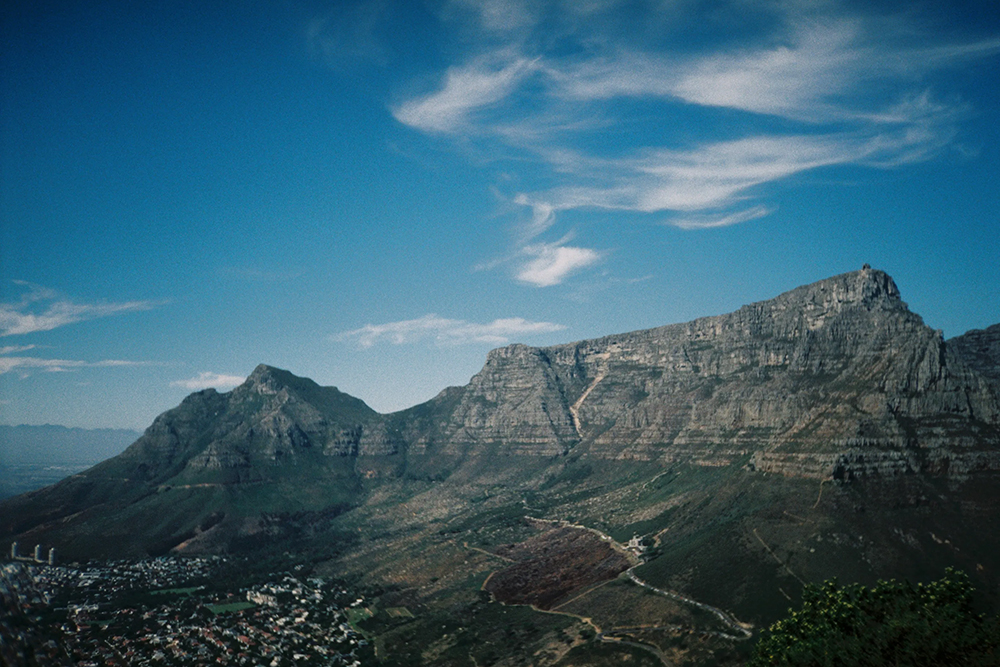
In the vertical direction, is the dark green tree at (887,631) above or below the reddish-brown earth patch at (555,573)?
above

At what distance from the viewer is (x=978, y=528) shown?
13650 centimetres

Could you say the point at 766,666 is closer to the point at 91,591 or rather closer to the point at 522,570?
the point at 522,570

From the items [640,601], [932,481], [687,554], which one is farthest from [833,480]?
[640,601]

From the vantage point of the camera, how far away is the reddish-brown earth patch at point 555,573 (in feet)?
540

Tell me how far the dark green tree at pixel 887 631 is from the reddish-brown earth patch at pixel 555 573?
68811mm

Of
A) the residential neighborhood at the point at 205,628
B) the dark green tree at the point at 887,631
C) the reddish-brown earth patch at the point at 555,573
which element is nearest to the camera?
the dark green tree at the point at 887,631

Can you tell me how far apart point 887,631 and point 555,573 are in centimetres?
10996

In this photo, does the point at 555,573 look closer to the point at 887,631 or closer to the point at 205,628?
the point at 205,628

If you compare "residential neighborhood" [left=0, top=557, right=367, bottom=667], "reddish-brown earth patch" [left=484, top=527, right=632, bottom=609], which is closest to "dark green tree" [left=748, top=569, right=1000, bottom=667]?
"reddish-brown earth patch" [left=484, top=527, right=632, bottom=609]

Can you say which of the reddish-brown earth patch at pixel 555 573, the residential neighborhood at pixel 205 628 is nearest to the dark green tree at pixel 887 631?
the reddish-brown earth patch at pixel 555 573

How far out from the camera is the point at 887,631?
78250 millimetres

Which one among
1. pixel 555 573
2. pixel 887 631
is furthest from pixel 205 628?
pixel 887 631

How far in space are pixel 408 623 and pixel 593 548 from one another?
194 ft

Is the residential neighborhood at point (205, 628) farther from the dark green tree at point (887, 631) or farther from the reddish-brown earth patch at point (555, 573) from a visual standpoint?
the dark green tree at point (887, 631)
